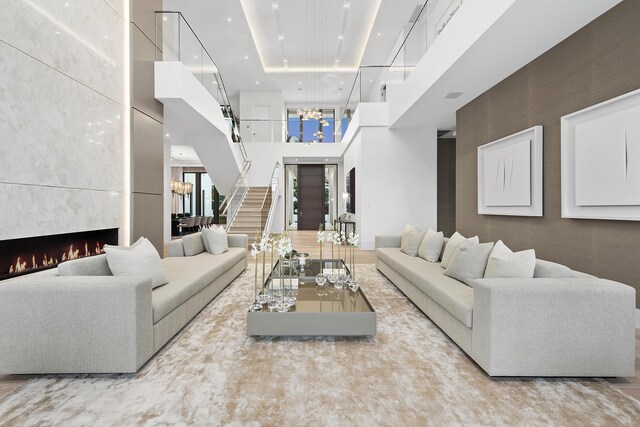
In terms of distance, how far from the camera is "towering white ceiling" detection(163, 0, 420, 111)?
8.94m

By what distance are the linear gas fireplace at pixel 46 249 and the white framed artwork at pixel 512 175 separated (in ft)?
20.4

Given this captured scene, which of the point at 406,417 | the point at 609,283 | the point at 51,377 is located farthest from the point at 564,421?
the point at 51,377

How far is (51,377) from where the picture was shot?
2.39 meters

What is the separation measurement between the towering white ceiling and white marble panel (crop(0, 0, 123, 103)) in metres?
4.42

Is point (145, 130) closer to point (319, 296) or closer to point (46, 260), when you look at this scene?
point (46, 260)

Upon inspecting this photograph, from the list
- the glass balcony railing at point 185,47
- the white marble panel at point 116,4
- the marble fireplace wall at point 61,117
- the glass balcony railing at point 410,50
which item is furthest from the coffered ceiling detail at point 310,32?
the marble fireplace wall at point 61,117

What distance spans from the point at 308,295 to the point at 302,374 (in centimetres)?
119

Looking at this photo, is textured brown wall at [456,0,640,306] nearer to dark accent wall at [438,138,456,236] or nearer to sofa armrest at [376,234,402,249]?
sofa armrest at [376,234,402,249]

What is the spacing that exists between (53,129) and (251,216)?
267 inches

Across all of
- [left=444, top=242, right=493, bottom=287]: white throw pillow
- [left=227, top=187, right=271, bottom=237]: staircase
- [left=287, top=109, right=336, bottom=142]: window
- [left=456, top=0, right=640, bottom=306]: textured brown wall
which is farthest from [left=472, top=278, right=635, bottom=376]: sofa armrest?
[left=287, top=109, right=336, bottom=142]: window

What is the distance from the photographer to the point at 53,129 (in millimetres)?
3883

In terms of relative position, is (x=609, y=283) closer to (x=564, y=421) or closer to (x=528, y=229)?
(x=564, y=421)

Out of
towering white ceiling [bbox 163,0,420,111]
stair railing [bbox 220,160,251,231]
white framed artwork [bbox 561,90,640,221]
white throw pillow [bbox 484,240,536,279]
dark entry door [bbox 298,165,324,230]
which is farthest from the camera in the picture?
dark entry door [bbox 298,165,324,230]

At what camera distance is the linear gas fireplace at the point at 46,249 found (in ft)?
11.6
